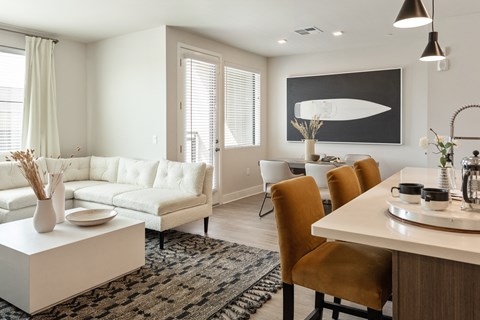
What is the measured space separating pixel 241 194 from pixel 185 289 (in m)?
3.67

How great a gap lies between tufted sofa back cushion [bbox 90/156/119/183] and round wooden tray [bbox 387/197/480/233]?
4258 mm

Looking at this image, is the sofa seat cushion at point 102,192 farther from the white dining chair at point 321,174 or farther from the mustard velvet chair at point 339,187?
the mustard velvet chair at point 339,187

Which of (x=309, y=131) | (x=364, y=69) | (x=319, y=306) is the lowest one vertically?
(x=319, y=306)

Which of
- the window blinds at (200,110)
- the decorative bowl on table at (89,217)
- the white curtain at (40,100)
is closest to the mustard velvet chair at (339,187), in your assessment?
the decorative bowl on table at (89,217)

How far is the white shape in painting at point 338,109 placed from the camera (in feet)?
19.3

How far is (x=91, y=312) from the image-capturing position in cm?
237

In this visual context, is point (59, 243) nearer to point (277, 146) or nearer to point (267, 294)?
point (267, 294)

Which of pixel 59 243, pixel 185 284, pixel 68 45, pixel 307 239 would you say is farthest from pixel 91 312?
pixel 68 45

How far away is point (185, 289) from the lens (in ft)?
8.87

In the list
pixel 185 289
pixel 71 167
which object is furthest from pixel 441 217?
pixel 71 167

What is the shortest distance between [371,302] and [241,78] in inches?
205

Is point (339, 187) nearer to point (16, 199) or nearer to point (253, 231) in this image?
point (253, 231)

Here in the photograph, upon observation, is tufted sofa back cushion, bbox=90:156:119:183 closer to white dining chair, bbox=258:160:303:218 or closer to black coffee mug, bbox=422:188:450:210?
white dining chair, bbox=258:160:303:218

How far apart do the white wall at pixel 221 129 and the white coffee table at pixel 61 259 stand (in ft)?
6.80
